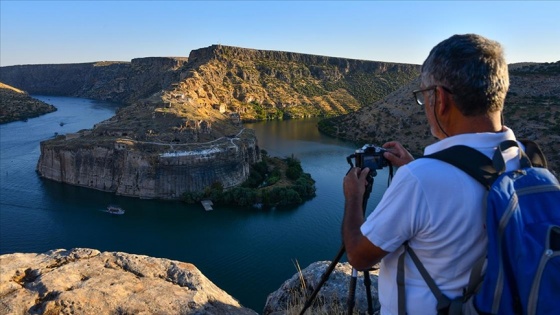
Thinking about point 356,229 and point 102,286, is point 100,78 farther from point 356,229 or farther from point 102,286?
point 356,229

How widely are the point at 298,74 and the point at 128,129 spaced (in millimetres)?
78123

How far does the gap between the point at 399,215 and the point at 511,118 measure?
2036 inches

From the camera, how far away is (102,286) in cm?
401

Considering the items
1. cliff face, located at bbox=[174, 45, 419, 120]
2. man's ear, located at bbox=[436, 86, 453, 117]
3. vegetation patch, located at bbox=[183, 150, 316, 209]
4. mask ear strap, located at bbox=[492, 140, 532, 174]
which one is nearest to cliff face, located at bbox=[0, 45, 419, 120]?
Answer: cliff face, located at bbox=[174, 45, 419, 120]

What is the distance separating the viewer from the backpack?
5.02ft

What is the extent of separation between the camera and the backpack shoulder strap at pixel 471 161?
5.67ft

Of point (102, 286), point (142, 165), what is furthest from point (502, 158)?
point (142, 165)

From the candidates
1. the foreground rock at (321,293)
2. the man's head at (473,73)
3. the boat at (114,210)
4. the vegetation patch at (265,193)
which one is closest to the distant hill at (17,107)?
the boat at (114,210)

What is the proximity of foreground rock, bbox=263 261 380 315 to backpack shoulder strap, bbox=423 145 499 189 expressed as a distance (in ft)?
9.65

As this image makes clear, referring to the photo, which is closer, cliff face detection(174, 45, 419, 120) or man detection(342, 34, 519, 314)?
man detection(342, 34, 519, 314)

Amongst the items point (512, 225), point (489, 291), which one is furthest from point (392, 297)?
point (512, 225)

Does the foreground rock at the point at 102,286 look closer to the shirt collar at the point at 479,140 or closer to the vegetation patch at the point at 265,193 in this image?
the shirt collar at the point at 479,140

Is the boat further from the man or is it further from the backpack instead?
the backpack

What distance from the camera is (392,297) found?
2.03m
